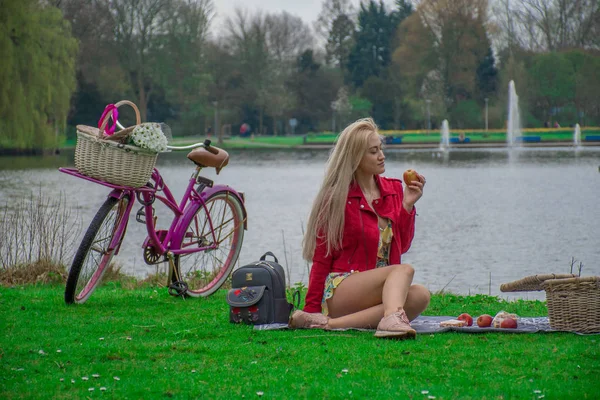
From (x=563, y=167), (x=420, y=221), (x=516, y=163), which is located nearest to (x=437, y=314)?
(x=420, y=221)

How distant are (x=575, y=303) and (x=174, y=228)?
3.01 m

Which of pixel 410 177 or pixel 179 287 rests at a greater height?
pixel 410 177

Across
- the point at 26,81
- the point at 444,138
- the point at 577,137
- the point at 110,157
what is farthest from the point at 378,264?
the point at 444,138

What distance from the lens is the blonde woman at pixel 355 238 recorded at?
5.33m

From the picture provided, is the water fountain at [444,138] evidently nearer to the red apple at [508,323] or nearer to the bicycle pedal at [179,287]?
the bicycle pedal at [179,287]

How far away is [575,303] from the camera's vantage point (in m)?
5.16

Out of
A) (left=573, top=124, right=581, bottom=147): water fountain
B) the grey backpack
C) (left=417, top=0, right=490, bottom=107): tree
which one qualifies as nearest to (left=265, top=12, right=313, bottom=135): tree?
(left=417, top=0, right=490, bottom=107): tree

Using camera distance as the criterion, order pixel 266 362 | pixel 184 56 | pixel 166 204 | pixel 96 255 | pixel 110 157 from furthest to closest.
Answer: pixel 184 56, pixel 166 204, pixel 96 255, pixel 110 157, pixel 266 362

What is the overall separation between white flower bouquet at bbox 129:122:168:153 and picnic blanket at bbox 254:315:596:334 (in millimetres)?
1435

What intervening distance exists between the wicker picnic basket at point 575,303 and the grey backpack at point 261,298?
1562mm

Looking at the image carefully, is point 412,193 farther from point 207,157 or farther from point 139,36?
point 139,36

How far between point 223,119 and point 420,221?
52.0 metres

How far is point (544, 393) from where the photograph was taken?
154 inches

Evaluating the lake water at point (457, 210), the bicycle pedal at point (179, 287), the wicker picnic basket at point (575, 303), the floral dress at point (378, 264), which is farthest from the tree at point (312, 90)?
the wicker picnic basket at point (575, 303)
